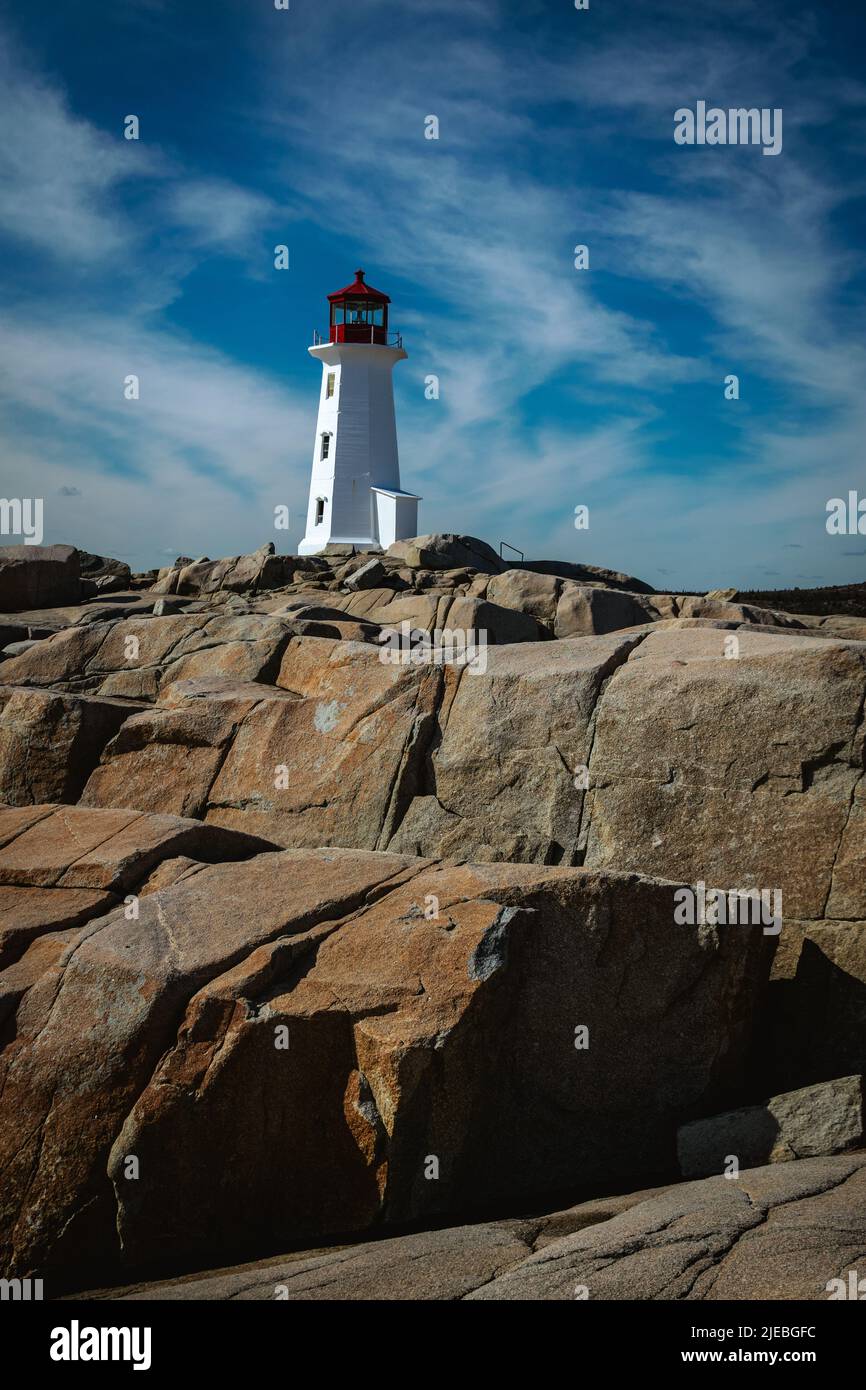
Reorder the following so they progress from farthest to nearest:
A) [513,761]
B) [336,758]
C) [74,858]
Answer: [336,758] < [513,761] < [74,858]

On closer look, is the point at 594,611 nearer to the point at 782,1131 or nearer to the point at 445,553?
the point at 445,553

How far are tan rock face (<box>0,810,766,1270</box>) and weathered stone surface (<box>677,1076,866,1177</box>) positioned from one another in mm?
501

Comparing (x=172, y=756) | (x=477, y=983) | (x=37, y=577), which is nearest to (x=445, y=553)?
(x=37, y=577)

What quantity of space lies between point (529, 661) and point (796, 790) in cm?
375

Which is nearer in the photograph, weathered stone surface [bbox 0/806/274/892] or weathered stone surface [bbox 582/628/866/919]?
weathered stone surface [bbox 0/806/274/892]

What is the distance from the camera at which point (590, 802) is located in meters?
12.9

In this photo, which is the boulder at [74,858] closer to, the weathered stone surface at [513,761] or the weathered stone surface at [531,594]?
the weathered stone surface at [513,761]

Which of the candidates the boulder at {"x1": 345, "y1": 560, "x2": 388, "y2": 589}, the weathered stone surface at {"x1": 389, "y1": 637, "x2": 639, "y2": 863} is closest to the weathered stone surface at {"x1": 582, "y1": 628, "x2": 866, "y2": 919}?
the weathered stone surface at {"x1": 389, "y1": 637, "x2": 639, "y2": 863}

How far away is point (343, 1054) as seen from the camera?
30.5ft

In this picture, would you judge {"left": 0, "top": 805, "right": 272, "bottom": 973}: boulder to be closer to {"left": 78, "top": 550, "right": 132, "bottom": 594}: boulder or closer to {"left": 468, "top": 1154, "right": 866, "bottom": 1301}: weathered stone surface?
{"left": 468, "top": 1154, "right": 866, "bottom": 1301}: weathered stone surface

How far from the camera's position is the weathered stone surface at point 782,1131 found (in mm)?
9297

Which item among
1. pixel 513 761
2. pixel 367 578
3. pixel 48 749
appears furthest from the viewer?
pixel 367 578

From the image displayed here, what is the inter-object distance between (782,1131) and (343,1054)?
3711 mm

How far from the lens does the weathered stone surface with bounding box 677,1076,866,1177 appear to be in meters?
9.30
